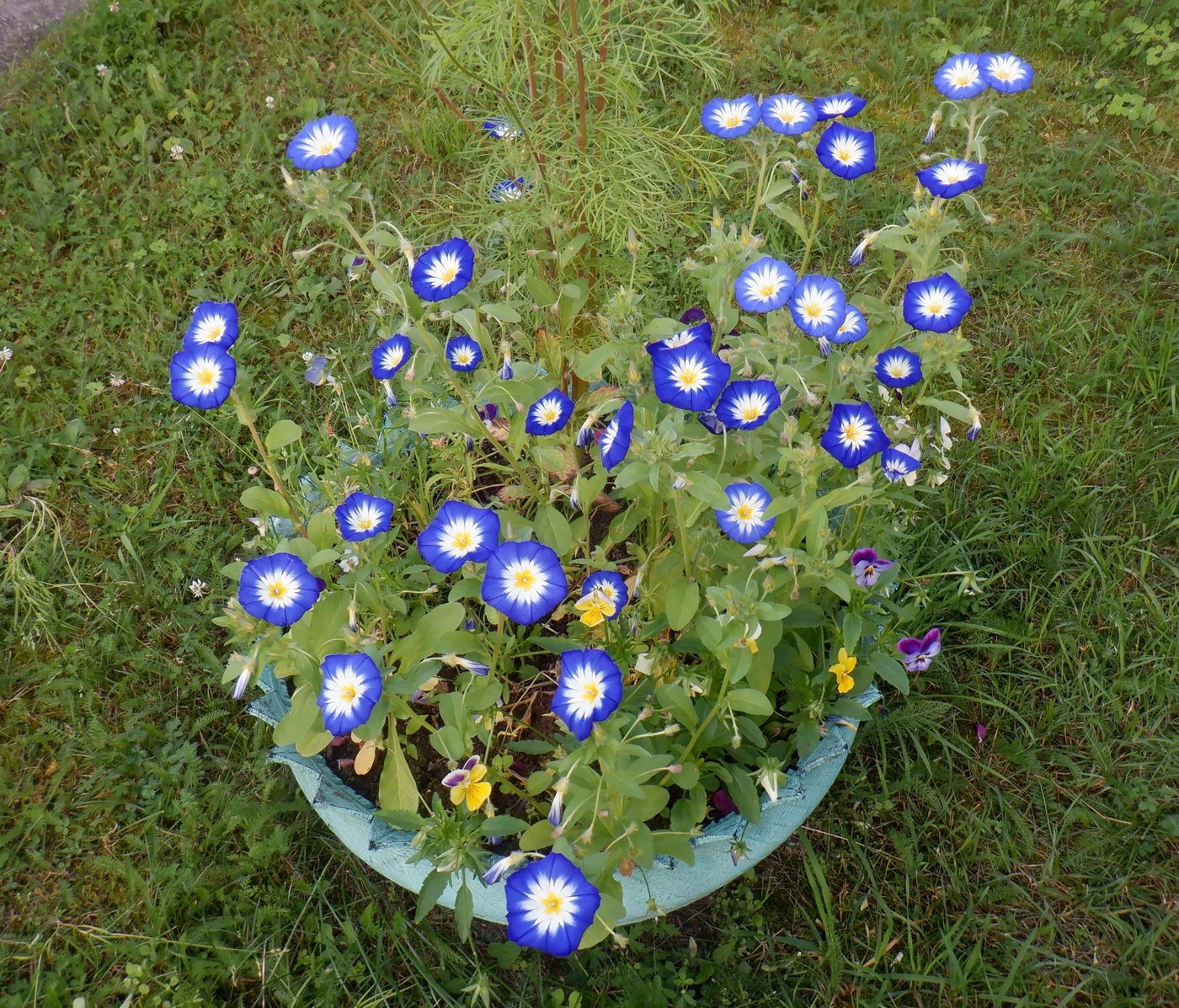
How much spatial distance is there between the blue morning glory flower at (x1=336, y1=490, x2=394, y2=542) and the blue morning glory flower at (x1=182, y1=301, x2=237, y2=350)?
1.01 feet

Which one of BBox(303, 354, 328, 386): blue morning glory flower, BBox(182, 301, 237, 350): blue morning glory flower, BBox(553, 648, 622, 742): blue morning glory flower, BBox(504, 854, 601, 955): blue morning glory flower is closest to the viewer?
BBox(504, 854, 601, 955): blue morning glory flower

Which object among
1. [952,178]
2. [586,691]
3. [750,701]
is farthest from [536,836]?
[952,178]

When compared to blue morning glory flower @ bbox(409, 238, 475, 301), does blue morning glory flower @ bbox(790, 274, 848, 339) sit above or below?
below

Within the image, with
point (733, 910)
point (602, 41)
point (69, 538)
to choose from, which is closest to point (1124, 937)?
point (733, 910)

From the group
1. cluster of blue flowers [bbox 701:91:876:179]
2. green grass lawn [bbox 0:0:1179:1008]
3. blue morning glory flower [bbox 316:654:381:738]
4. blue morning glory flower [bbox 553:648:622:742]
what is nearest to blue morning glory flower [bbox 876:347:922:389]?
cluster of blue flowers [bbox 701:91:876:179]

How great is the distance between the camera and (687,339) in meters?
1.58

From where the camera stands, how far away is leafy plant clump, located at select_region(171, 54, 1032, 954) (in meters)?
1.40

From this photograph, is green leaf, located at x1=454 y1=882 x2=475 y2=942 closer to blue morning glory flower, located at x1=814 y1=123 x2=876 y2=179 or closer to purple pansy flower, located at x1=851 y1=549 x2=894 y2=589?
purple pansy flower, located at x1=851 y1=549 x2=894 y2=589

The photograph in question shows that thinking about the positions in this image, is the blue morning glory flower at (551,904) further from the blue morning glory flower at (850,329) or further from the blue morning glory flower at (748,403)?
the blue morning glory flower at (850,329)

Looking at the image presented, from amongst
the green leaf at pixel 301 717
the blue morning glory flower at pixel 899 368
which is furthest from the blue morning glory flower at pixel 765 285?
the green leaf at pixel 301 717

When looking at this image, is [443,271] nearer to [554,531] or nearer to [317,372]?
[554,531]

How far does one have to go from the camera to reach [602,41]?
194cm

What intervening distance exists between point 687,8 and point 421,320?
8.25 ft

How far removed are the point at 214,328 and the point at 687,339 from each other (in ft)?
2.45
